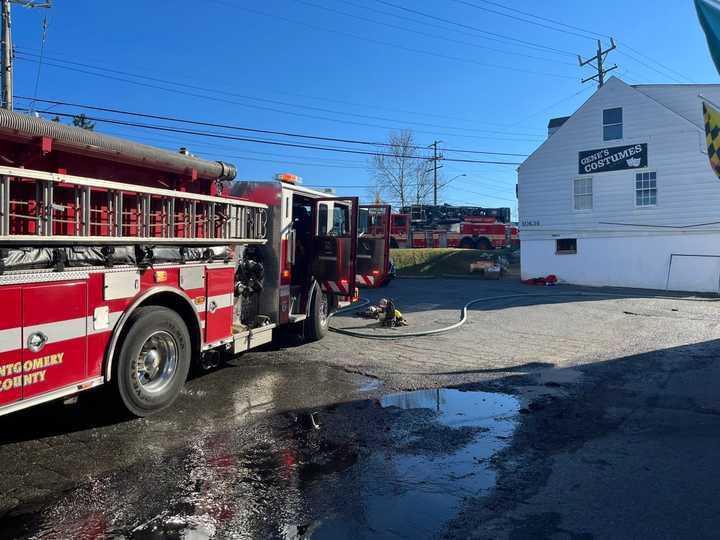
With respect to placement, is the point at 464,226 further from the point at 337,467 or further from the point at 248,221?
the point at 337,467

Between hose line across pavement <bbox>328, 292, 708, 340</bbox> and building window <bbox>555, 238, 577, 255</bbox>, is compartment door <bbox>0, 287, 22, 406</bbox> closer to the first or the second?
hose line across pavement <bbox>328, 292, 708, 340</bbox>

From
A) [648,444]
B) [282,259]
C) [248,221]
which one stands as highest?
[248,221]

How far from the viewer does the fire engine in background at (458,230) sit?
36.5 meters

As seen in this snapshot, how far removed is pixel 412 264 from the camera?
96.4ft

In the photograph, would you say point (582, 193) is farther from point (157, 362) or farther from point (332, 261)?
point (157, 362)

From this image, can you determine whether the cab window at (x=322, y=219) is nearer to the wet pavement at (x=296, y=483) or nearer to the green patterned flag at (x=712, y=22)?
the wet pavement at (x=296, y=483)

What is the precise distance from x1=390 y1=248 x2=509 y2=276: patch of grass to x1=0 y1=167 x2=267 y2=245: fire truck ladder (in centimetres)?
2266

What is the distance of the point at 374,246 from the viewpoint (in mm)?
10500

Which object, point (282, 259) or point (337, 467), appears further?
point (282, 259)

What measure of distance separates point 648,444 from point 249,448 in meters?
3.57

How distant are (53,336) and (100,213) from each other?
49.8 inches

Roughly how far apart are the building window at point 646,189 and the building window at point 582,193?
1.91 metres

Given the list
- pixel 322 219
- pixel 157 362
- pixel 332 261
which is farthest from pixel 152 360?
pixel 322 219

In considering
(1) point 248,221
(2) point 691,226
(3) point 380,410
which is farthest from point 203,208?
(2) point 691,226
